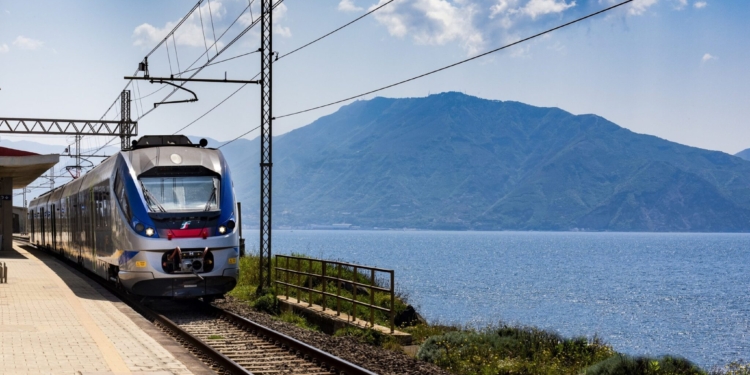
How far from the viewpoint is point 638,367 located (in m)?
13.4

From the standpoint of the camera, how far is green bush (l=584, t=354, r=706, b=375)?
43.5 ft

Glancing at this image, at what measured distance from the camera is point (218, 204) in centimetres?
1989

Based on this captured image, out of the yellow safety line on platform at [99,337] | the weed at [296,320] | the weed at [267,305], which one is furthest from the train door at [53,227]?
the weed at [296,320]

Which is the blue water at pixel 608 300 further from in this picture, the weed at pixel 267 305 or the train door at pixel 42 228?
the train door at pixel 42 228

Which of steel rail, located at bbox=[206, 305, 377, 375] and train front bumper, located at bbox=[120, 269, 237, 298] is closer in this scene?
steel rail, located at bbox=[206, 305, 377, 375]

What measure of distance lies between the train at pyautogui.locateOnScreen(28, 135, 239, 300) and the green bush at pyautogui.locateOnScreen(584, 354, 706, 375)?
29.9 feet

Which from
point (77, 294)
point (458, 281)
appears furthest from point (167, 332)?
point (458, 281)

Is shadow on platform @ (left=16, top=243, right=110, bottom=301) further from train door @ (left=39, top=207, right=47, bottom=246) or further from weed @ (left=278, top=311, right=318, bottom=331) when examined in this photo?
train door @ (left=39, top=207, right=47, bottom=246)

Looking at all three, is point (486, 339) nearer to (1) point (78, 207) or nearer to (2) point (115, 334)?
(2) point (115, 334)

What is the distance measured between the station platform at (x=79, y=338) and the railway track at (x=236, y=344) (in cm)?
38

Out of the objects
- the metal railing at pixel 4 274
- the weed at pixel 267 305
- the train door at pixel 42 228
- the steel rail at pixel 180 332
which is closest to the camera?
the steel rail at pixel 180 332

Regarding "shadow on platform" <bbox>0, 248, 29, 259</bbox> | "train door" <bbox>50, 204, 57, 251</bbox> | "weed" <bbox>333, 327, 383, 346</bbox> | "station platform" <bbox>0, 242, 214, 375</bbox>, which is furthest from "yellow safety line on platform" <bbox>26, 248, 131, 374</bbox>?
"shadow on platform" <bbox>0, 248, 29, 259</bbox>

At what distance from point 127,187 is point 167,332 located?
4.10 metres

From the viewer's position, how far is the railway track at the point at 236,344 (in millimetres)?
13109
